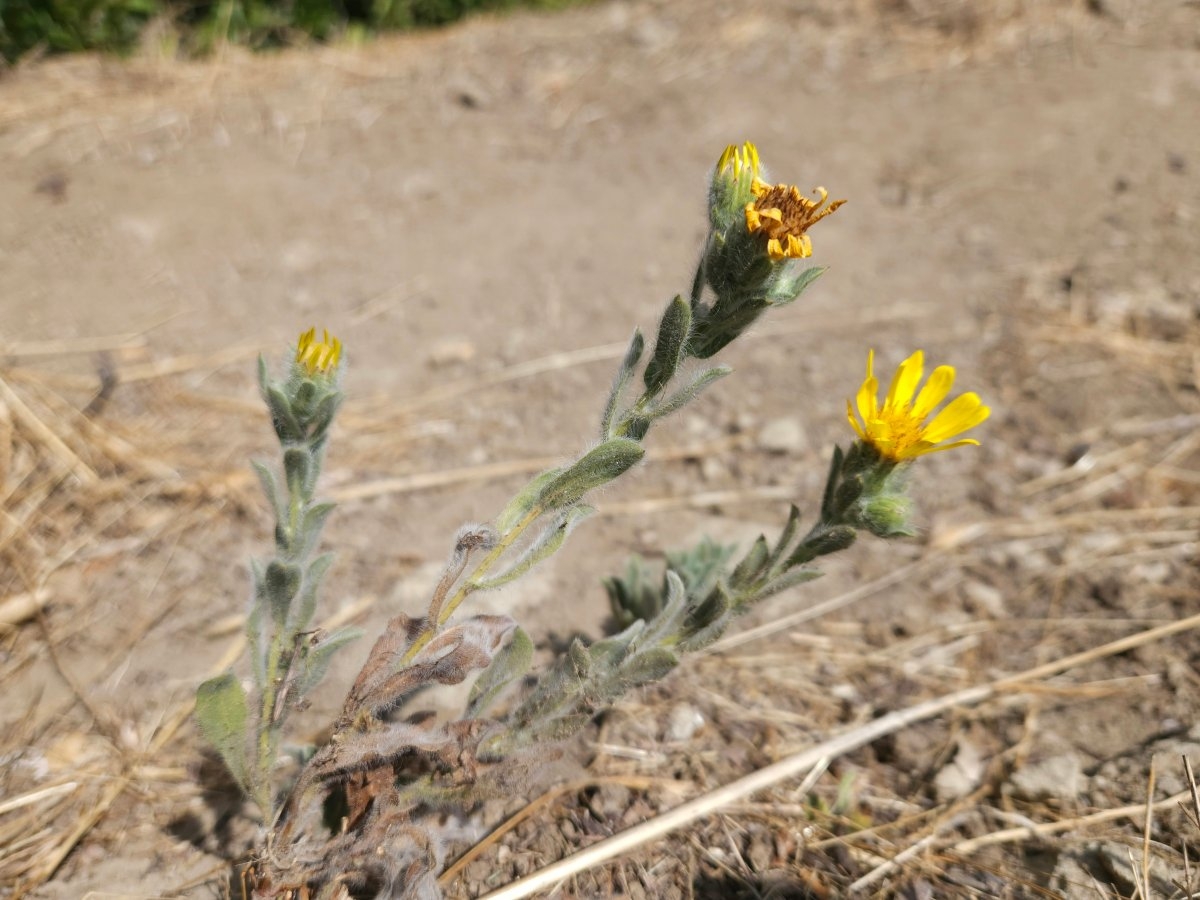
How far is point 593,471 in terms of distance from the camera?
1469 millimetres

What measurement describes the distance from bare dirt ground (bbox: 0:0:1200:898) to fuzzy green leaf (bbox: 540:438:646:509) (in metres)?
0.69

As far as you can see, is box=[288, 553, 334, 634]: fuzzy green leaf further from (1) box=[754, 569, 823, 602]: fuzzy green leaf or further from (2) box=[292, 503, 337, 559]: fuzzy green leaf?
(1) box=[754, 569, 823, 602]: fuzzy green leaf

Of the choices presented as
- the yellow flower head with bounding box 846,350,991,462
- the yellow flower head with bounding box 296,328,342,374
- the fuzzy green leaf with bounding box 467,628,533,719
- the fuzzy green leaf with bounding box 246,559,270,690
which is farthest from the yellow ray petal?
the fuzzy green leaf with bounding box 246,559,270,690

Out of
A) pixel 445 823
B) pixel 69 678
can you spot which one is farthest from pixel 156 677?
pixel 445 823

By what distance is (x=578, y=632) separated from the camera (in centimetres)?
227

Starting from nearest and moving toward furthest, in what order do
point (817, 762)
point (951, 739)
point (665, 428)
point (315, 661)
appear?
point (315, 661), point (817, 762), point (951, 739), point (665, 428)

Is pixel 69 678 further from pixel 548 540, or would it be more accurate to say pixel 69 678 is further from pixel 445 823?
pixel 548 540

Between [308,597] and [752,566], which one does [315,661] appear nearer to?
[308,597]

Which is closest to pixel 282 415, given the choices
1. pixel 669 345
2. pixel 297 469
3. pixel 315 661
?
pixel 297 469

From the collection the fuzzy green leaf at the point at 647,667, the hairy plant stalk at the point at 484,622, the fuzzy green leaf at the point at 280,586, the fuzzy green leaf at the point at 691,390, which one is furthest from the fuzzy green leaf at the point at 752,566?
the fuzzy green leaf at the point at 280,586

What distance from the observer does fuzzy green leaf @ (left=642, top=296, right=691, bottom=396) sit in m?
1.45

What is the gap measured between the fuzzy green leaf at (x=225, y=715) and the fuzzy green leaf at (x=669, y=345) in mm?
770

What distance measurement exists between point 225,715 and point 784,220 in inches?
44.0

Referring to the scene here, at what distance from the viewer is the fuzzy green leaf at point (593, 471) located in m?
1.43
